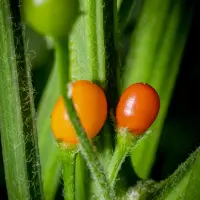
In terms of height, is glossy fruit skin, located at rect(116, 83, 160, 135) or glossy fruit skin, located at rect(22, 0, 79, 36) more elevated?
glossy fruit skin, located at rect(22, 0, 79, 36)

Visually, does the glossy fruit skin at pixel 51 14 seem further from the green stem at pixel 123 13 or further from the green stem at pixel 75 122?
the green stem at pixel 123 13

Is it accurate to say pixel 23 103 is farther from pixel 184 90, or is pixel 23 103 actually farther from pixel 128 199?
pixel 184 90

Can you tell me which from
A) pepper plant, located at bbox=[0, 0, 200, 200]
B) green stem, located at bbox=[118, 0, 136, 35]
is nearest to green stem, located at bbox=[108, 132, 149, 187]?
pepper plant, located at bbox=[0, 0, 200, 200]

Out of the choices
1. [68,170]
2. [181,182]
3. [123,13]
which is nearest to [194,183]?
[181,182]

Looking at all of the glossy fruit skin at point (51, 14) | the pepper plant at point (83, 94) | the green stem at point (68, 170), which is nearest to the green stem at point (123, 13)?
the pepper plant at point (83, 94)

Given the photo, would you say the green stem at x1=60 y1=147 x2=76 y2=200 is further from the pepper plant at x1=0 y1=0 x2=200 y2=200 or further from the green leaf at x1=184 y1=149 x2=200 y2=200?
the green leaf at x1=184 y1=149 x2=200 y2=200

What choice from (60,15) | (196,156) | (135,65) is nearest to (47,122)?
(135,65)

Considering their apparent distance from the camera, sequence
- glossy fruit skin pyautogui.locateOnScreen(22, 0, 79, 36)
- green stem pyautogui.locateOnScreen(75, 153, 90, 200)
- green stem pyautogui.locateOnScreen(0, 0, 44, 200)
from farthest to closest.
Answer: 1. green stem pyautogui.locateOnScreen(75, 153, 90, 200)
2. green stem pyautogui.locateOnScreen(0, 0, 44, 200)
3. glossy fruit skin pyautogui.locateOnScreen(22, 0, 79, 36)
